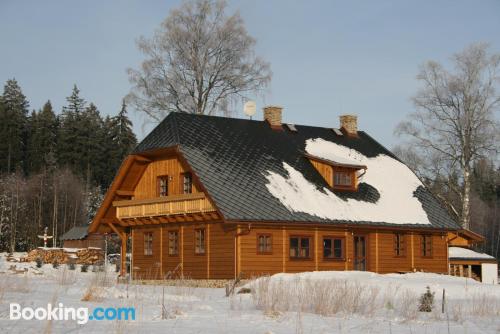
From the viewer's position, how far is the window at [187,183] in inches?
1273

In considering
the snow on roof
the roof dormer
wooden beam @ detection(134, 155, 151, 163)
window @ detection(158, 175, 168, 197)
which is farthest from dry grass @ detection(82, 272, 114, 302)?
the snow on roof

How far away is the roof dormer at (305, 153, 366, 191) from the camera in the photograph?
34531mm

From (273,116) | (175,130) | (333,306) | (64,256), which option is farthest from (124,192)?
(333,306)

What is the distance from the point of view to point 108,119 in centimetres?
8450

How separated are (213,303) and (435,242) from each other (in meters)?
20.5

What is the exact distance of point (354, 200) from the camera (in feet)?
112

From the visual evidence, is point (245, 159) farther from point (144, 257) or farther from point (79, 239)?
point (79, 239)

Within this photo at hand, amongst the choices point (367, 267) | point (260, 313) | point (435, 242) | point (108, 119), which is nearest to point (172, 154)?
point (367, 267)

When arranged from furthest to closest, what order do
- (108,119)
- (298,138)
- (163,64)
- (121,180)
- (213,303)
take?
(108,119), (163,64), (298,138), (121,180), (213,303)

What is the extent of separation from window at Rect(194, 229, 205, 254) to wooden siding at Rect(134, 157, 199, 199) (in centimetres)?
161

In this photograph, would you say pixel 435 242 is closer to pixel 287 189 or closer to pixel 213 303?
pixel 287 189

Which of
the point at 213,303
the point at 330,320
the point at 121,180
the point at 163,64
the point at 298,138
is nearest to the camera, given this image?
the point at 330,320

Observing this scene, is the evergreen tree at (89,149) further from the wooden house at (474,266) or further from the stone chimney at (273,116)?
the wooden house at (474,266)

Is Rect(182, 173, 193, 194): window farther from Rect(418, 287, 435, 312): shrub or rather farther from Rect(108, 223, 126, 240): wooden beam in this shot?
Rect(418, 287, 435, 312): shrub
